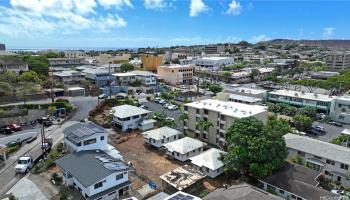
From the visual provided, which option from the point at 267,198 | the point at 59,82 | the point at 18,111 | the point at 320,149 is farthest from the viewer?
the point at 59,82

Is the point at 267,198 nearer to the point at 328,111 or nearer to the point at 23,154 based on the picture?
the point at 23,154

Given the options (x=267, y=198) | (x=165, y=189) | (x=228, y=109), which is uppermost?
(x=228, y=109)

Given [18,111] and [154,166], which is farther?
[18,111]

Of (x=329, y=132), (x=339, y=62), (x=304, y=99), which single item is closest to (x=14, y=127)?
(x=329, y=132)

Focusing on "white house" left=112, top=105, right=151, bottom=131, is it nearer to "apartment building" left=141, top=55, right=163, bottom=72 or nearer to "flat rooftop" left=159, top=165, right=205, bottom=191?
"flat rooftop" left=159, top=165, right=205, bottom=191

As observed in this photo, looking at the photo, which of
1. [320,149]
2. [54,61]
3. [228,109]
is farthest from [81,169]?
[54,61]

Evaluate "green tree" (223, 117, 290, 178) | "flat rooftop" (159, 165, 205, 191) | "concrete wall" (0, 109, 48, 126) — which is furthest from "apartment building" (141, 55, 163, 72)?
"green tree" (223, 117, 290, 178)

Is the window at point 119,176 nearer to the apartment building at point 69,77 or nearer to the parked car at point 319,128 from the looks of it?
the parked car at point 319,128
